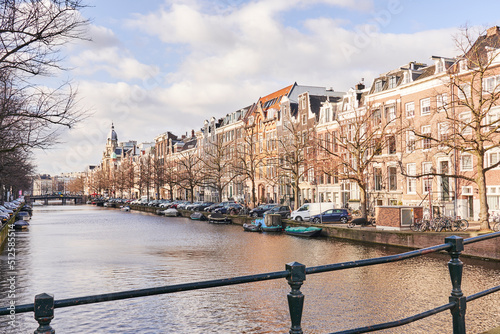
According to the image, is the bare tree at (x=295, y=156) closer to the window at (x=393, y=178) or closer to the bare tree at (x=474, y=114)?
the window at (x=393, y=178)

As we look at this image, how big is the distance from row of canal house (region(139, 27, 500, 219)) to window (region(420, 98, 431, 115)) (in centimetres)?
11

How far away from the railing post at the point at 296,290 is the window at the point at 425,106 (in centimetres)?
4864

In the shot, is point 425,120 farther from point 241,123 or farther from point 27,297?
point 241,123

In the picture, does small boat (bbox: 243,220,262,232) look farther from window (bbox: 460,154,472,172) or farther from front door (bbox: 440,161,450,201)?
window (bbox: 460,154,472,172)

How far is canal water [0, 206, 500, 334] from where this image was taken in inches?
646

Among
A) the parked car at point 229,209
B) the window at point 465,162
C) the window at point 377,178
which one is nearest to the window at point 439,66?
the window at point 465,162

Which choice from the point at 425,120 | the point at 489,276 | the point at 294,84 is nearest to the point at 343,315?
the point at 489,276

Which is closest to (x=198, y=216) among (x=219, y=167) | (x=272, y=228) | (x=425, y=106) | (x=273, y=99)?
(x=219, y=167)

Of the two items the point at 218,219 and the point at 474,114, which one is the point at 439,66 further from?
the point at 218,219

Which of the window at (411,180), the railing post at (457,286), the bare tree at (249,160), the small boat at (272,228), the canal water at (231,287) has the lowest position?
the canal water at (231,287)

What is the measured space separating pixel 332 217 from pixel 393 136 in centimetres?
1040

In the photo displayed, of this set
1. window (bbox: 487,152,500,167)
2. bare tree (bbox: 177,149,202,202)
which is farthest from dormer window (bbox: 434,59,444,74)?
bare tree (bbox: 177,149,202,202)

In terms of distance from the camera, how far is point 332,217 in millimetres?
49906

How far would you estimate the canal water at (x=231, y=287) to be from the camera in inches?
646
